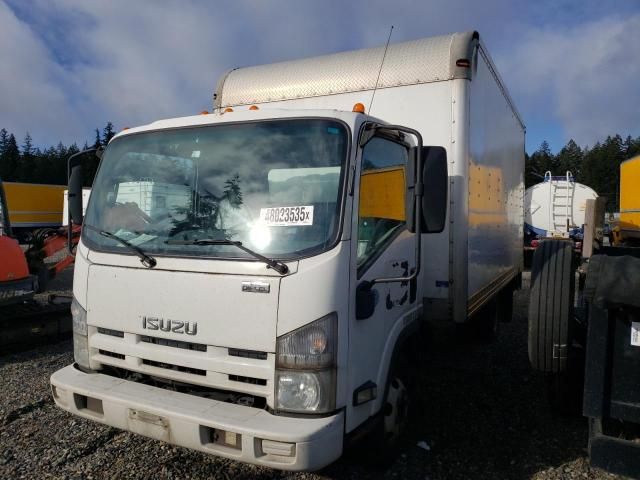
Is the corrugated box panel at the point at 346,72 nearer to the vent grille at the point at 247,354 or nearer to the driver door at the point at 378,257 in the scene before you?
the driver door at the point at 378,257

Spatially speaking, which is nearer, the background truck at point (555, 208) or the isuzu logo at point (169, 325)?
the isuzu logo at point (169, 325)

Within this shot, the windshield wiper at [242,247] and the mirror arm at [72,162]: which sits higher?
the mirror arm at [72,162]

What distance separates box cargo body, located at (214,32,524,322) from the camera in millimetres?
4008

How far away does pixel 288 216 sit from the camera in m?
2.74

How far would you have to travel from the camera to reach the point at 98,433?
3863 mm

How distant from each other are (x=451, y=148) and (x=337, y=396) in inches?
93.7

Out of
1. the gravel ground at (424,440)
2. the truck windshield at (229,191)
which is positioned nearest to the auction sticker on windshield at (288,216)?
the truck windshield at (229,191)

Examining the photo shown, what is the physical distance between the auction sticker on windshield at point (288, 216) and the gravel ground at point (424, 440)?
1.74 m

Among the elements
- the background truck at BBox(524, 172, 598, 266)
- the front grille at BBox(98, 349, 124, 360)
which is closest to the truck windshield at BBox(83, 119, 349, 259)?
the front grille at BBox(98, 349, 124, 360)

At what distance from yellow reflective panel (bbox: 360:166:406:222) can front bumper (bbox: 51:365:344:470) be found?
1.22 meters

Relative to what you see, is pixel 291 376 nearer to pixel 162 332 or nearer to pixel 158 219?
pixel 162 332

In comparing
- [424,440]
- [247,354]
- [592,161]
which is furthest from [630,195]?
[592,161]

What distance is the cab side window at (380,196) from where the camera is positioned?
9.48ft

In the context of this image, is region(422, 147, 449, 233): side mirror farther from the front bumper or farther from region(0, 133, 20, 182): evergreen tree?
region(0, 133, 20, 182): evergreen tree
